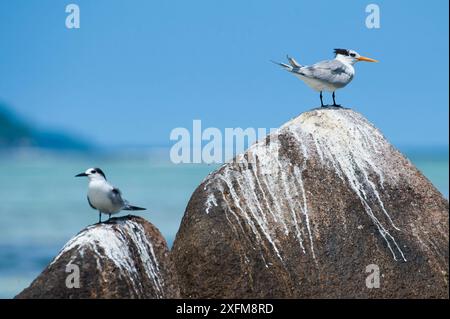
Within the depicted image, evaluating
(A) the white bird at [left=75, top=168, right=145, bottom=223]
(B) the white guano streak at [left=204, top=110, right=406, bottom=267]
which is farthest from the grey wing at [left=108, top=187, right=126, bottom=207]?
(B) the white guano streak at [left=204, top=110, right=406, bottom=267]

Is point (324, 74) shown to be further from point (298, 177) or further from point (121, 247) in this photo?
point (121, 247)

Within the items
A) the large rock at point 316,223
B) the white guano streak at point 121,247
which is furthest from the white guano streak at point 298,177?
the white guano streak at point 121,247

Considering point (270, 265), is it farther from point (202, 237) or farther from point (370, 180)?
point (370, 180)

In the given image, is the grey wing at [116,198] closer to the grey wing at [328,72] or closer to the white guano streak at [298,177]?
the white guano streak at [298,177]

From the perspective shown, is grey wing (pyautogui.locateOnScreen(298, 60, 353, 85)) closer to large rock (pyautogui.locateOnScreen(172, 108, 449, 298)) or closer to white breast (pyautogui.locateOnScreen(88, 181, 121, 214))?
large rock (pyautogui.locateOnScreen(172, 108, 449, 298))

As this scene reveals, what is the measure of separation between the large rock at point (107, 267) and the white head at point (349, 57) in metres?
3.61

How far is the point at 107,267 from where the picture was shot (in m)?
8.10

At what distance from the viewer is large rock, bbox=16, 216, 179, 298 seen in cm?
802

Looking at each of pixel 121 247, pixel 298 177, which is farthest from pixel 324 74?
pixel 121 247

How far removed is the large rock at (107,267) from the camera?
802cm

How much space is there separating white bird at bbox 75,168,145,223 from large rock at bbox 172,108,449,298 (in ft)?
3.52

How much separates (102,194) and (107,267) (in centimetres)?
82
